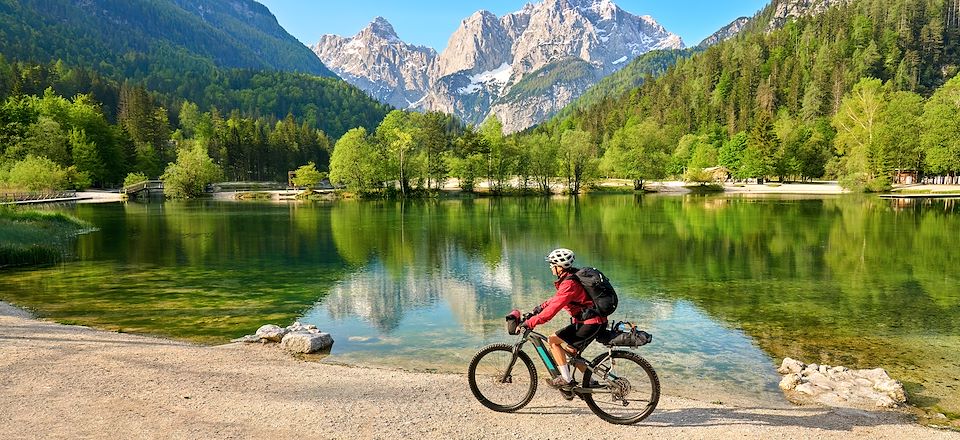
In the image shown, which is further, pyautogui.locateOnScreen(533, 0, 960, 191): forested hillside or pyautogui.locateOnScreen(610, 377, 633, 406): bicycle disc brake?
pyautogui.locateOnScreen(533, 0, 960, 191): forested hillside

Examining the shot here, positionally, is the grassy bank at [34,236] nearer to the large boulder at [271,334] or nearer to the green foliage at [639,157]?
the large boulder at [271,334]

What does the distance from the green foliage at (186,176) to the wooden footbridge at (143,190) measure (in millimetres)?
4312

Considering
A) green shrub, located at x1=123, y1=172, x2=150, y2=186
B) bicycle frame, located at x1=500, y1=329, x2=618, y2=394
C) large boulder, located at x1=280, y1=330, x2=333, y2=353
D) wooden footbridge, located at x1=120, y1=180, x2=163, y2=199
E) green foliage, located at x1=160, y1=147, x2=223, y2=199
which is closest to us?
bicycle frame, located at x1=500, y1=329, x2=618, y2=394

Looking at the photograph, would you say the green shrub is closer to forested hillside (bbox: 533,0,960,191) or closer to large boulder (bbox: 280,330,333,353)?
forested hillside (bbox: 533,0,960,191)

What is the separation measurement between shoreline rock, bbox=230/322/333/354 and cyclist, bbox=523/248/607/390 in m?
8.25

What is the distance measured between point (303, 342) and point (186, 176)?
4864 inches

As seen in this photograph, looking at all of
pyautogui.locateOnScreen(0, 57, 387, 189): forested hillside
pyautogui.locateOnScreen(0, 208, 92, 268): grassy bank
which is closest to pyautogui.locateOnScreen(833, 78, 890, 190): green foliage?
pyautogui.locateOnScreen(0, 208, 92, 268): grassy bank

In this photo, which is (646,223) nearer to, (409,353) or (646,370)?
(409,353)

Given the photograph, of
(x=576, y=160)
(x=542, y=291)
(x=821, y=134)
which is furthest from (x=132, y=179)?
(x=821, y=134)

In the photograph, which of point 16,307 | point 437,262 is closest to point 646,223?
point 437,262

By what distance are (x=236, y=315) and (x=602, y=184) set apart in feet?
448

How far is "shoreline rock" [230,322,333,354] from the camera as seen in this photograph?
15.5 meters

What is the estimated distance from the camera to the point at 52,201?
9244 cm

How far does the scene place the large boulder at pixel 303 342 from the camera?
50.8ft
